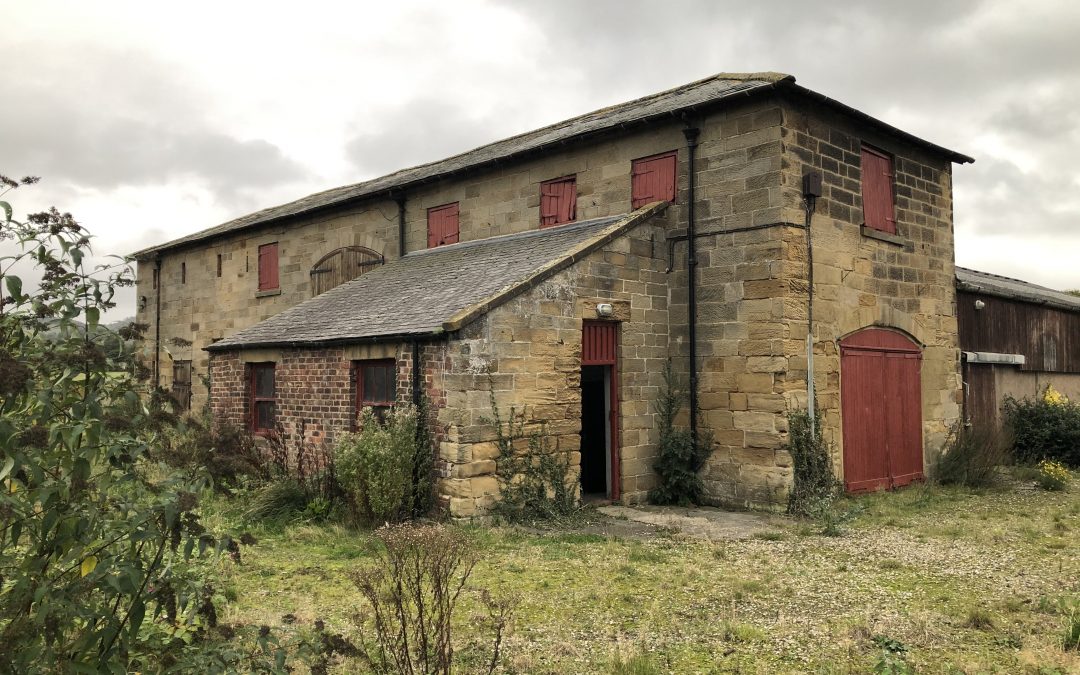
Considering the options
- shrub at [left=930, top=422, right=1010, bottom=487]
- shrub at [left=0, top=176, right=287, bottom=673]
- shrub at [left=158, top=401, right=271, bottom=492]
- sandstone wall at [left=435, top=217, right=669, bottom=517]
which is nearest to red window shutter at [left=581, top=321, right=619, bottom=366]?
sandstone wall at [left=435, top=217, right=669, bottom=517]

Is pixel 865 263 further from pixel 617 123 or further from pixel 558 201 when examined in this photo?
pixel 558 201

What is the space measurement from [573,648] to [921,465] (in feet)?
33.0

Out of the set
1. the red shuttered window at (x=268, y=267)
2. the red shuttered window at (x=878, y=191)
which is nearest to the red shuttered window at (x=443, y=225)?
the red shuttered window at (x=268, y=267)

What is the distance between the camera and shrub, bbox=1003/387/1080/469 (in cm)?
1535

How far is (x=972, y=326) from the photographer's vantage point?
15344mm

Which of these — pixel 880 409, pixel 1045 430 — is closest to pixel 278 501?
pixel 880 409

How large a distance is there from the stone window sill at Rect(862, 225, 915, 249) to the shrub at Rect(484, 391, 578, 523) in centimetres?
621

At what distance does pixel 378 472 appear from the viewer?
924 centimetres

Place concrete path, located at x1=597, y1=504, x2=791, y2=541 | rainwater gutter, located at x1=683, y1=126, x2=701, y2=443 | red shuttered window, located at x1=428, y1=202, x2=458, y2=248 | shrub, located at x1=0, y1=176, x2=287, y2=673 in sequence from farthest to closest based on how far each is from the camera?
red shuttered window, located at x1=428, y1=202, x2=458, y2=248
rainwater gutter, located at x1=683, y1=126, x2=701, y2=443
concrete path, located at x1=597, y1=504, x2=791, y2=541
shrub, located at x1=0, y1=176, x2=287, y2=673

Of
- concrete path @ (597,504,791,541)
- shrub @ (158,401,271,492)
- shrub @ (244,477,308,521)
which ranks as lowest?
concrete path @ (597,504,791,541)

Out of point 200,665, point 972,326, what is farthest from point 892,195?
point 200,665

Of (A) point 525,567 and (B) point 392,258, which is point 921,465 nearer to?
(A) point 525,567

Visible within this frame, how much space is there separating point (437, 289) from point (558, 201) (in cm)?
296

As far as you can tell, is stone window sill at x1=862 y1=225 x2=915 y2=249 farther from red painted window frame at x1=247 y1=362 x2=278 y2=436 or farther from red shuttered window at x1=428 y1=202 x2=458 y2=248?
red painted window frame at x1=247 y1=362 x2=278 y2=436
